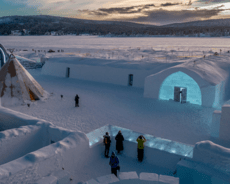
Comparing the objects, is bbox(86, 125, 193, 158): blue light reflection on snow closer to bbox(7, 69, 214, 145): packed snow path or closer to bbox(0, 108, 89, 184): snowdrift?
bbox(7, 69, 214, 145): packed snow path

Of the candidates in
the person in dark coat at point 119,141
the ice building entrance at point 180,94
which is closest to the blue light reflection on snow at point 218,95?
the ice building entrance at point 180,94

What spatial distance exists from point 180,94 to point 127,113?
421cm

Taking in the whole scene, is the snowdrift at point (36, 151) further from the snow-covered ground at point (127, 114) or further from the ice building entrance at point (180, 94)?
the ice building entrance at point (180, 94)

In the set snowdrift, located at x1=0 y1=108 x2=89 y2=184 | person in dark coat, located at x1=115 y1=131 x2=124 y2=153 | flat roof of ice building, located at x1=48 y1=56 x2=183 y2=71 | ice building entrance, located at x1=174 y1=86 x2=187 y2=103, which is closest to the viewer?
snowdrift, located at x1=0 y1=108 x2=89 y2=184

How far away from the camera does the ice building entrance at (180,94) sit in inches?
579

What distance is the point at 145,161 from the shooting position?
329 inches

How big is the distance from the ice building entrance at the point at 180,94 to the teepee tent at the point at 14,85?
9.52 metres

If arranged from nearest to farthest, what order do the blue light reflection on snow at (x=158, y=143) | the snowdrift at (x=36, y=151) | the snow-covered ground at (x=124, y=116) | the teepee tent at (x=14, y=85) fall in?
the snowdrift at (x=36, y=151)
the blue light reflection on snow at (x=158, y=143)
the snow-covered ground at (x=124, y=116)
the teepee tent at (x=14, y=85)

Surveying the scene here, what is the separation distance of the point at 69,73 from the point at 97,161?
1711 cm

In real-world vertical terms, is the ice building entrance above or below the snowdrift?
above

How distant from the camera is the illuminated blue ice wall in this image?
14602 mm

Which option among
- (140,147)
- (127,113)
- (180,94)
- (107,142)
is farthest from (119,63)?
(140,147)

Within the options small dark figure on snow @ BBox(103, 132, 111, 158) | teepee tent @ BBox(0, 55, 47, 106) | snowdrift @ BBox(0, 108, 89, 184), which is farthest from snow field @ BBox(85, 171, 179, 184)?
teepee tent @ BBox(0, 55, 47, 106)

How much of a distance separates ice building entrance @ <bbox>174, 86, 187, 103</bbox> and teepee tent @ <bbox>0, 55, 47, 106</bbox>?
952 centimetres
